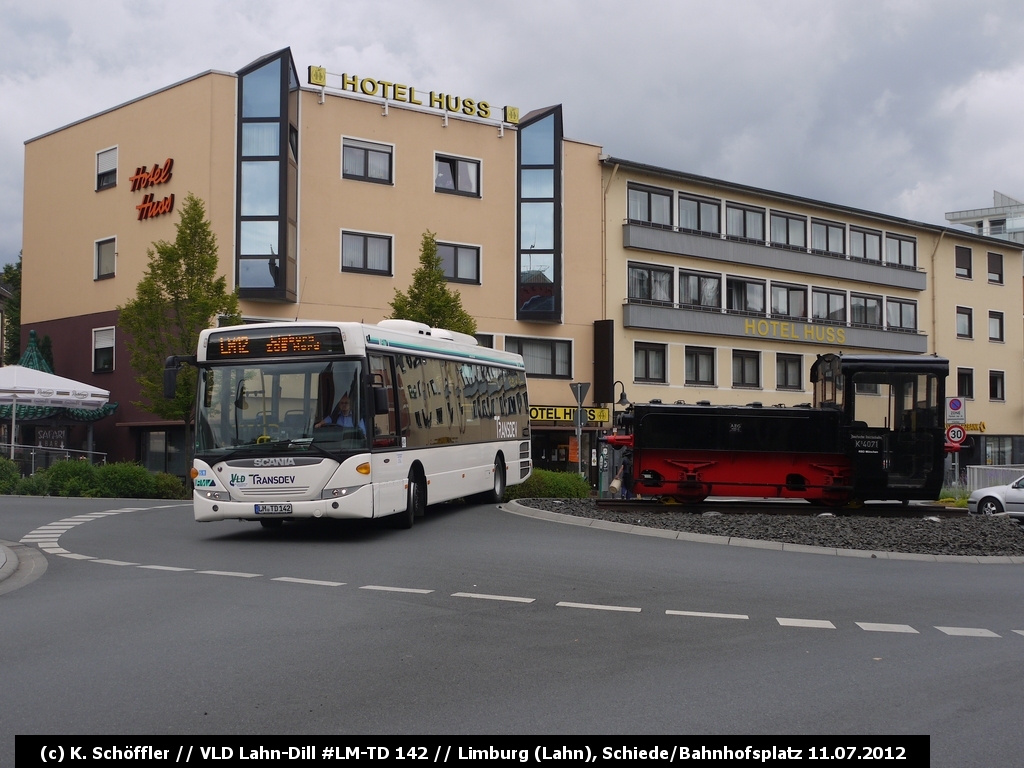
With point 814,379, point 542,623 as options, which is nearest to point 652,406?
point 814,379

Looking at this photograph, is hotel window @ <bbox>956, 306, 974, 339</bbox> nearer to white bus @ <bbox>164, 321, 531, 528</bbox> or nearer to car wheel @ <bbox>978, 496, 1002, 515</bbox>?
car wheel @ <bbox>978, 496, 1002, 515</bbox>

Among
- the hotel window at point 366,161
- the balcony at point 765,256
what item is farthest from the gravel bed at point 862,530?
the balcony at point 765,256

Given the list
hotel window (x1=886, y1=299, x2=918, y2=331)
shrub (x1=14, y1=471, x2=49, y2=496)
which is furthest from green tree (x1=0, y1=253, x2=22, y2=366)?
hotel window (x1=886, y1=299, x2=918, y2=331)

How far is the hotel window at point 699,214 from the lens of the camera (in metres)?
45.6

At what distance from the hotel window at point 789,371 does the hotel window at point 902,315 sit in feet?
20.9

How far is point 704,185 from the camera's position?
45938 millimetres

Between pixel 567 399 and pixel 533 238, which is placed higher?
pixel 533 238

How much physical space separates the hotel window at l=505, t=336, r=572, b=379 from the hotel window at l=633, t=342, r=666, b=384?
3.33 metres

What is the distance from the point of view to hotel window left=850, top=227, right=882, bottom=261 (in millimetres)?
51719

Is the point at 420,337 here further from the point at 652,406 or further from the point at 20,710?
the point at 20,710

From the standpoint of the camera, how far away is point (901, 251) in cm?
5381

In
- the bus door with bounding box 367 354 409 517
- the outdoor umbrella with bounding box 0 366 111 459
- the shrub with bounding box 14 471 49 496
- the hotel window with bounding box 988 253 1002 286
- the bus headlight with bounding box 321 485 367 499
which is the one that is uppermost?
the hotel window with bounding box 988 253 1002 286

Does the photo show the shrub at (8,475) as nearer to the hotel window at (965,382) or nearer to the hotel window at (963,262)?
the hotel window at (965,382)

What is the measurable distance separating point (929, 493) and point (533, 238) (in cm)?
2345
